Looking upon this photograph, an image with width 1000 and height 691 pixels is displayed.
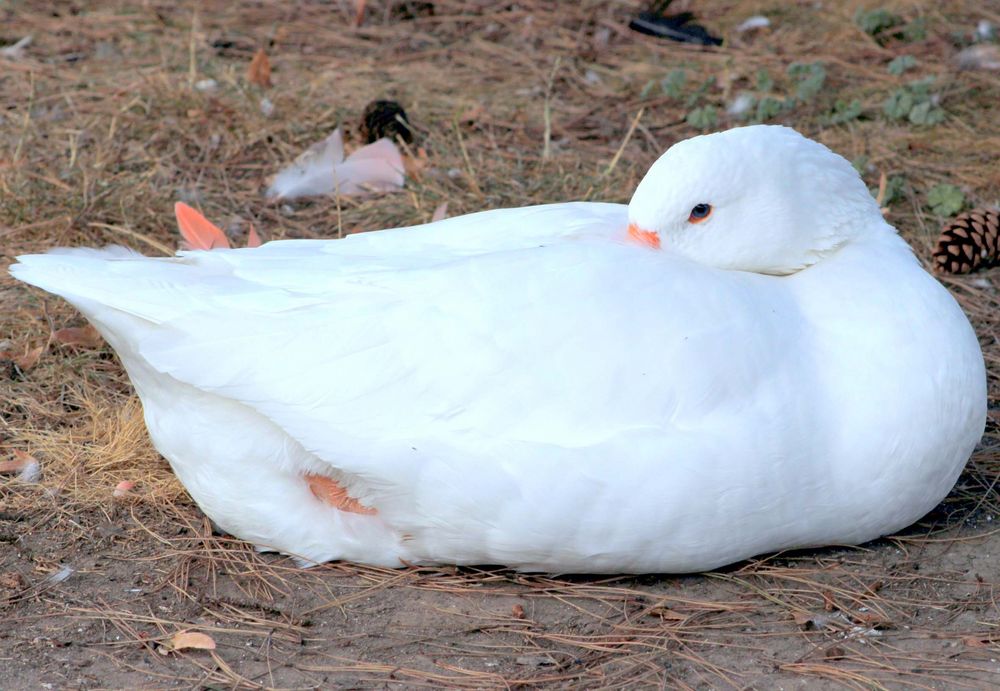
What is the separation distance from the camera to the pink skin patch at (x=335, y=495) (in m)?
2.96

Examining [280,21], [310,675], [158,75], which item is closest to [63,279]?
[310,675]

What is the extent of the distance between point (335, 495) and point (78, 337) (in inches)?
57.5

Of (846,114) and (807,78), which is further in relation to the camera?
(807,78)

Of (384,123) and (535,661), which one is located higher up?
(384,123)

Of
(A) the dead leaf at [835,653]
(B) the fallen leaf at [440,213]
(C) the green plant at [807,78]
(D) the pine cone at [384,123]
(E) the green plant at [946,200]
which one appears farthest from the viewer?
(C) the green plant at [807,78]

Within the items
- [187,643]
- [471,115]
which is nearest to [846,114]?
[471,115]

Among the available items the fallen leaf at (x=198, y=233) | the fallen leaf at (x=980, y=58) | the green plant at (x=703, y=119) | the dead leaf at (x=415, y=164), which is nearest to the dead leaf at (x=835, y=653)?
the fallen leaf at (x=198, y=233)

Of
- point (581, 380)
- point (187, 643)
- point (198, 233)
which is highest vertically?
point (581, 380)

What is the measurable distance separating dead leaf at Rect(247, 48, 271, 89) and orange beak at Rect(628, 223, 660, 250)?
3186mm

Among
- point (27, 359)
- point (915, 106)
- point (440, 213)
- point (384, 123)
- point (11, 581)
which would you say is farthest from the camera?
point (915, 106)

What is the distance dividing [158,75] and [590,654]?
3.86 m

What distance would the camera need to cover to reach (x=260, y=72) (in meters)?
5.71

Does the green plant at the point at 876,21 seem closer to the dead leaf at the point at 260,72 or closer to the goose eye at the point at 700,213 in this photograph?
the dead leaf at the point at 260,72

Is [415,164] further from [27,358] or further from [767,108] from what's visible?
[27,358]
